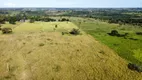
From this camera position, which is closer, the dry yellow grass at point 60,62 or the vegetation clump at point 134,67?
the dry yellow grass at point 60,62

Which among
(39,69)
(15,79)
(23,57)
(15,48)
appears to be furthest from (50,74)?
(15,48)

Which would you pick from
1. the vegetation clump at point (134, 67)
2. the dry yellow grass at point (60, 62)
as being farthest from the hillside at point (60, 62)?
the vegetation clump at point (134, 67)

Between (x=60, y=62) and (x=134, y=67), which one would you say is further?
(x=60, y=62)

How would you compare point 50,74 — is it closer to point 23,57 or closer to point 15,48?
point 23,57

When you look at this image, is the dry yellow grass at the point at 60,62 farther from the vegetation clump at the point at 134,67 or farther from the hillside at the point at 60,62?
the vegetation clump at the point at 134,67

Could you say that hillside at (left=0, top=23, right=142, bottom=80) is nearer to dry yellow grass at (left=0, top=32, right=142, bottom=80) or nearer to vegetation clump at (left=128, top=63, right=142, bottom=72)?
dry yellow grass at (left=0, top=32, right=142, bottom=80)

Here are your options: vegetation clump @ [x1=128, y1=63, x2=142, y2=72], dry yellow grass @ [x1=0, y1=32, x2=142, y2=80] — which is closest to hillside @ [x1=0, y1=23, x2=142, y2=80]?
dry yellow grass @ [x1=0, y1=32, x2=142, y2=80]

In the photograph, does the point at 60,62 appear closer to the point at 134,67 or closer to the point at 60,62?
the point at 60,62

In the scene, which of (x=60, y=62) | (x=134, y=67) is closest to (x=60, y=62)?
Result: (x=60, y=62)
